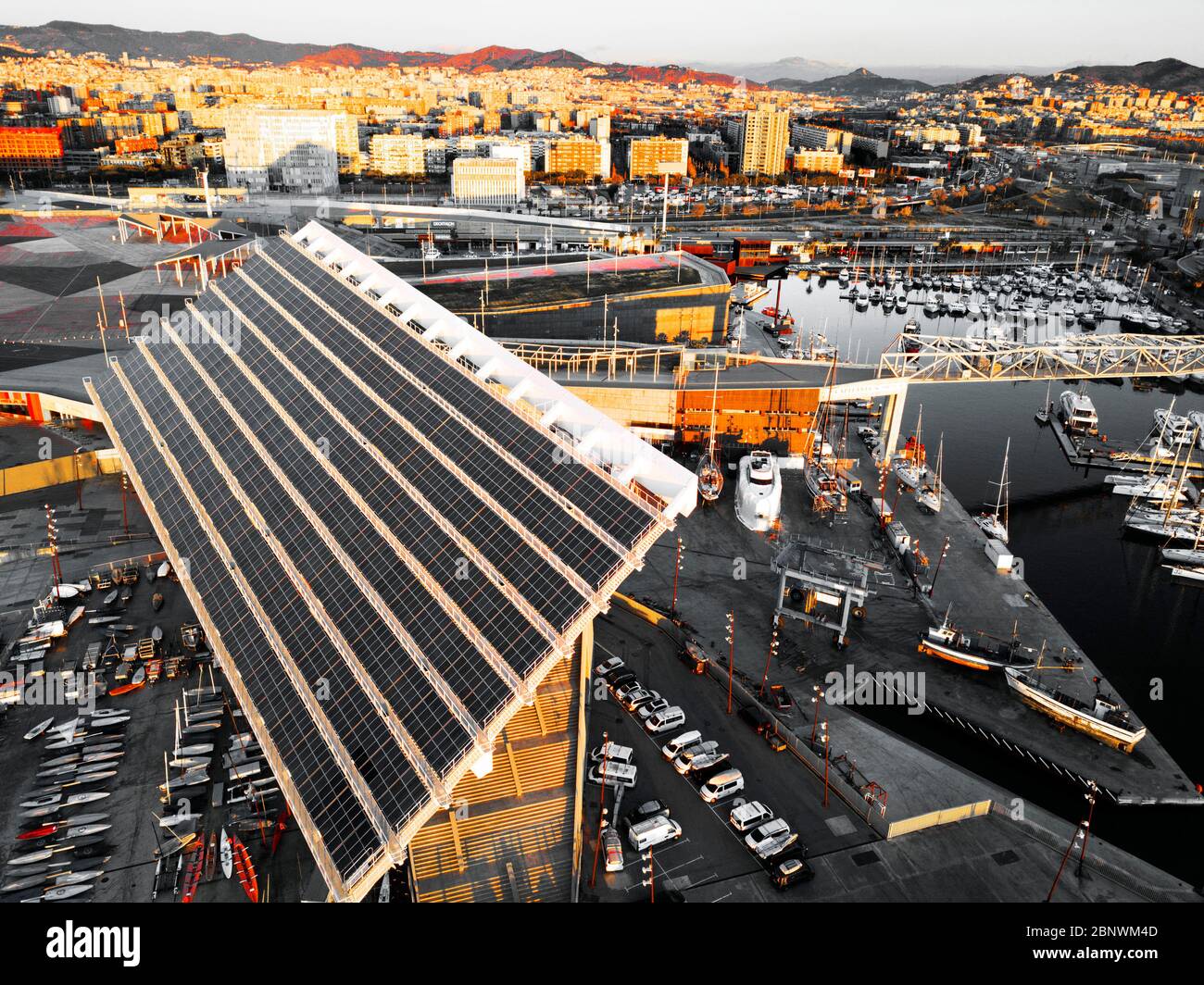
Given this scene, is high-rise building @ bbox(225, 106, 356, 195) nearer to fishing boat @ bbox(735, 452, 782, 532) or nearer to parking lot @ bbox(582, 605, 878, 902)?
fishing boat @ bbox(735, 452, 782, 532)

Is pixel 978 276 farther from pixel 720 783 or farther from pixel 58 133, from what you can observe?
pixel 58 133

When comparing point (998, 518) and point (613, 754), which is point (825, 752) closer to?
point (613, 754)

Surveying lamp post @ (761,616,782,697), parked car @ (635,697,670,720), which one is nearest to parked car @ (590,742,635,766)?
parked car @ (635,697,670,720)

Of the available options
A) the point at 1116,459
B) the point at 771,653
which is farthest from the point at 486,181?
the point at 771,653

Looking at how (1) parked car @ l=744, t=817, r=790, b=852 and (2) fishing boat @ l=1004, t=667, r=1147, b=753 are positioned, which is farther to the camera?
(2) fishing boat @ l=1004, t=667, r=1147, b=753

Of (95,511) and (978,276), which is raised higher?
(978,276)

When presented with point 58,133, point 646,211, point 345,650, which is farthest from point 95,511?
point 58,133

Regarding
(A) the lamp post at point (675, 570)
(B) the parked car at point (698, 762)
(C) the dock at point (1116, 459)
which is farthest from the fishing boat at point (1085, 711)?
(C) the dock at point (1116, 459)
